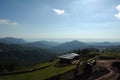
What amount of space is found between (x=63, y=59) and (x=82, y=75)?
1859 cm

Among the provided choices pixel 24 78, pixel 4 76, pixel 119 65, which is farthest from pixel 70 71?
pixel 119 65

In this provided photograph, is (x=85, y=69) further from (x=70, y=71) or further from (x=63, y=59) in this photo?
(x=63, y=59)

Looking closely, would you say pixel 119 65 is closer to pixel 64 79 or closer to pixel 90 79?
pixel 90 79

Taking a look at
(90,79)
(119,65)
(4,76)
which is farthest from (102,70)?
(4,76)

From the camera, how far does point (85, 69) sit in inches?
1772

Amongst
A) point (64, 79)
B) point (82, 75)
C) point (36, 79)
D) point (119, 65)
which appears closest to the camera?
point (36, 79)

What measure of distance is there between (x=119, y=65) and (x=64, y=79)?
80.7ft

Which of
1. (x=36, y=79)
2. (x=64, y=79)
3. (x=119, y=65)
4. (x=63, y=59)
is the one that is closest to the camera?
(x=36, y=79)

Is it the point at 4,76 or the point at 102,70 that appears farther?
the point at 102,70

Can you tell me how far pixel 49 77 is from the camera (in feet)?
121

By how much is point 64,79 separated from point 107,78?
9950 mm

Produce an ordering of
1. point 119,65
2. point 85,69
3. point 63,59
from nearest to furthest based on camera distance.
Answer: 1. point 85,69
2. point 119,65
3. point 63,59

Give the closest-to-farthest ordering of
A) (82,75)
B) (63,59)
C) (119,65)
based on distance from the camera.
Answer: (82,75) → (119,65) → (63,59)

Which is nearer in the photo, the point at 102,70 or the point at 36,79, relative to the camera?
the point at 36,79
